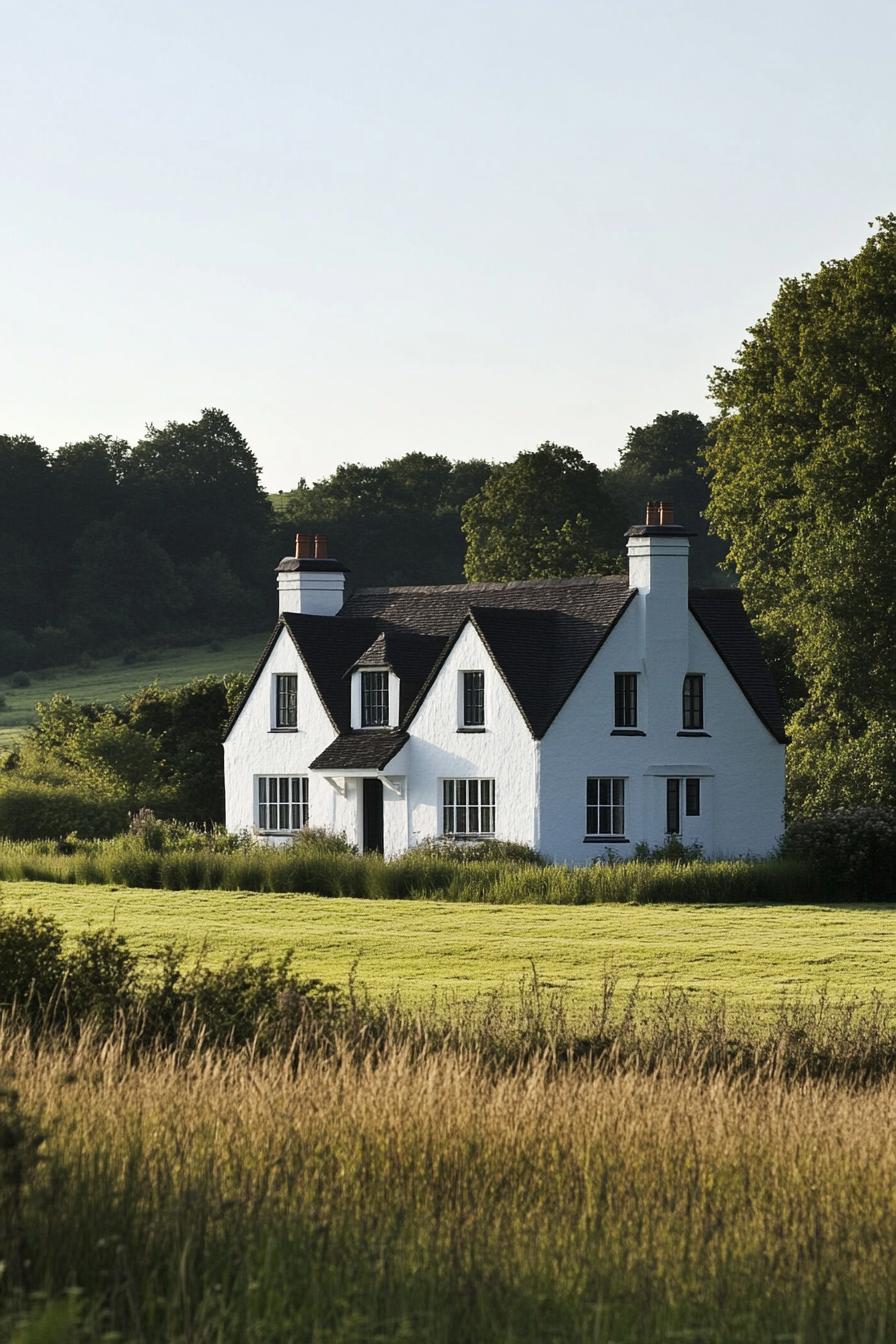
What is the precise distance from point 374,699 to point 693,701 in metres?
7.82

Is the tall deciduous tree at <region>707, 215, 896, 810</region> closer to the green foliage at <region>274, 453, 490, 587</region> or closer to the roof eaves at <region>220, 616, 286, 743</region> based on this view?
the roof eaves at <region>220, 616, 286, 743</region>

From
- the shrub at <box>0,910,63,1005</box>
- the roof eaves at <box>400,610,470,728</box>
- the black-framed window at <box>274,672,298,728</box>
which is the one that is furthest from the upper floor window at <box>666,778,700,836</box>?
the shrub at <box>0,910,63,1005</box>

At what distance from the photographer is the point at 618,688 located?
152ft

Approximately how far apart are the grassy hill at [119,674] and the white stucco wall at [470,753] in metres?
36.9

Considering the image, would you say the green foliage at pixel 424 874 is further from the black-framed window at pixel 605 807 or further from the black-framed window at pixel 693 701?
the black-framed window at pixel 693 701

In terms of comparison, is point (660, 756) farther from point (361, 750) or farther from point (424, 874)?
point (424, 874)

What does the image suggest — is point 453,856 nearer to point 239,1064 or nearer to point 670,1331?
point 239,1064

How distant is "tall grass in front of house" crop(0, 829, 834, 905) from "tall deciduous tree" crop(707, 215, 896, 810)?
328 inches

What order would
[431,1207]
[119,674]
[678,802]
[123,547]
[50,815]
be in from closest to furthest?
[431,1207], [678,802], [50,815], [119,674], [123,547]

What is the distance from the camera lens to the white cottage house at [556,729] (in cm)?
4556

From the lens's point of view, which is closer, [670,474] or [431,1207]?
[431,1207]

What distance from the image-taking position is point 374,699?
48.9 m

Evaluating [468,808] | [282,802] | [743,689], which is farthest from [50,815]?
[743,689]

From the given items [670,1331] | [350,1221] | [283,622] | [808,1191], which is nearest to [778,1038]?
[808,1191]
